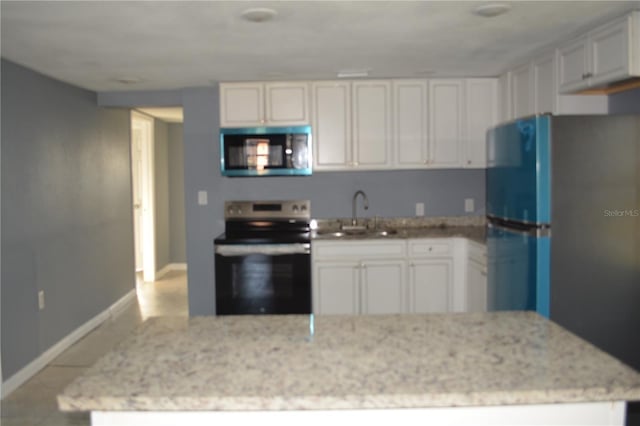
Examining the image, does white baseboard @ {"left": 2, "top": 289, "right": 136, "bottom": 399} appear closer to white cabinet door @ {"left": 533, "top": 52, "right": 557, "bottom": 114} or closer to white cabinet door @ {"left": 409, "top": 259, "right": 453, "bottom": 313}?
white cabinet door @ {"left": 409, "top": 259, "right": 453, "bottom": 313}

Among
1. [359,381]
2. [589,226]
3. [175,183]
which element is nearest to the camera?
[359,381]

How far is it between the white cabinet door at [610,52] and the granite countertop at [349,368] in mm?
1784

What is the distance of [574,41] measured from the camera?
3.21 meters

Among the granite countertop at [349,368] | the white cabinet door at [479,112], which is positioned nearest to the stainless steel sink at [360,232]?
the white cabinet door at [479,112]

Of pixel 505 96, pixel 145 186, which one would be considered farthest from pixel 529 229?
pixel 145 186

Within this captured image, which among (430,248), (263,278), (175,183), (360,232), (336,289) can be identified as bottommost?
(336,289)

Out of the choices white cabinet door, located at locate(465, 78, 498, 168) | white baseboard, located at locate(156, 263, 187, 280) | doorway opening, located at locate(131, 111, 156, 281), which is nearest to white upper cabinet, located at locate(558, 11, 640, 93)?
white cabinet door, located at locate(465, 78, 498, 168)

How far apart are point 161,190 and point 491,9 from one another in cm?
581

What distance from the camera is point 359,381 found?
1193mm

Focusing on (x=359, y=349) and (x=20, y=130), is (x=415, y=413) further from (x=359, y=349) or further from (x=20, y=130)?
(x=20, y=130)

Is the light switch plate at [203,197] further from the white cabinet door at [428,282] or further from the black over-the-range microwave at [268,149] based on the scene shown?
A: the white cabinet door at [428,282]

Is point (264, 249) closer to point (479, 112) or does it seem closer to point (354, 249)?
point (354, 249)

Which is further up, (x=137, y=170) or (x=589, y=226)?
(x=137, y=170)

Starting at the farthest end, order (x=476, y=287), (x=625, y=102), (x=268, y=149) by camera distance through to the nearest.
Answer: (x=268, y=149)
(x=476, y=287)
(x=625, y=102)
